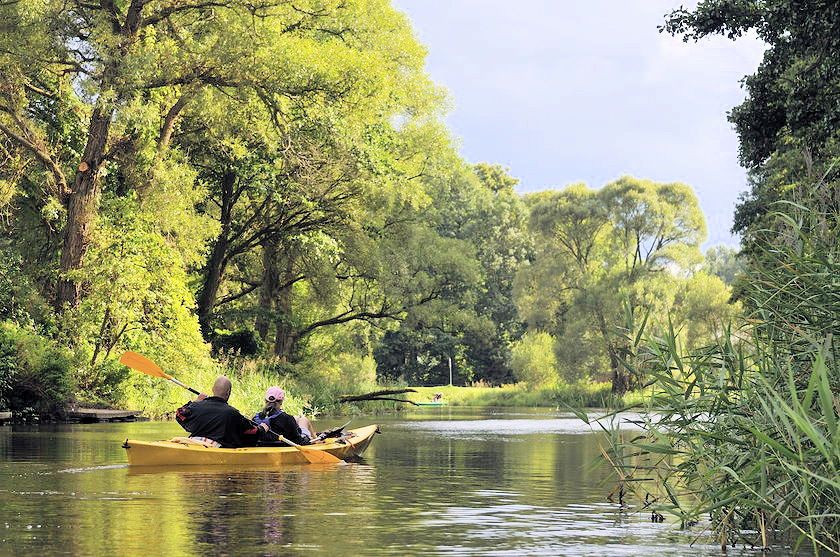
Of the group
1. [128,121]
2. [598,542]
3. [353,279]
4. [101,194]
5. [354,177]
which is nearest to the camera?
[598,542]

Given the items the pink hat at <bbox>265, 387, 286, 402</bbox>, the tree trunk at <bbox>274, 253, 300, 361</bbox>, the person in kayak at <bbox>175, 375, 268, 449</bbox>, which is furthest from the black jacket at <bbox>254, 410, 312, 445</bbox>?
the tree trunk at <bbox>274, 253, 300, 361</bbox>

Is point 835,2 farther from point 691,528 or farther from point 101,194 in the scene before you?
point 101,194

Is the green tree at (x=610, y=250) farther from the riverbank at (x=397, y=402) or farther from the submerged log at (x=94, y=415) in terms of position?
the submerged log at (x=94, y=415)

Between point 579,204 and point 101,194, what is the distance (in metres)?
32.1

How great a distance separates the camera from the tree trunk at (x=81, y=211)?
30.1 metres

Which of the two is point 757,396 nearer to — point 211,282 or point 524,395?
point 211,282

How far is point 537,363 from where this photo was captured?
6022cm

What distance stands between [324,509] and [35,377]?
1905cm

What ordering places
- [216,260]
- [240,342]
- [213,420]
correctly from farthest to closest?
1. [240,342]
2. [216,260]
3. [213,420]

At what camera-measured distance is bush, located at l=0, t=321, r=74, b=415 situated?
28297 millimetres

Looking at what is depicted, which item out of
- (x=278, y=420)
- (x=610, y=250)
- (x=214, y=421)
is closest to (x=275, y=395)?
(x=278, y=420)

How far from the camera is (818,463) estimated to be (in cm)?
775

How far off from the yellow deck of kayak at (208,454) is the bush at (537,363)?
43.4 metres

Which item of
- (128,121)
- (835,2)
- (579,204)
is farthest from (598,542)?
(579,204)
